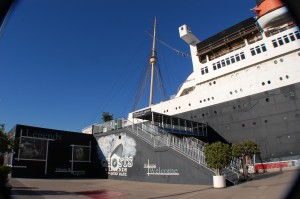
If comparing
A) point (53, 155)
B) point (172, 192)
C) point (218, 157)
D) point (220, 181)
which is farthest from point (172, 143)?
point (53, 155)

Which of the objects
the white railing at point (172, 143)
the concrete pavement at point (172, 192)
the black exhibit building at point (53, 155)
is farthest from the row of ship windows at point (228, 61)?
the black exhibit building at point (53, 155)

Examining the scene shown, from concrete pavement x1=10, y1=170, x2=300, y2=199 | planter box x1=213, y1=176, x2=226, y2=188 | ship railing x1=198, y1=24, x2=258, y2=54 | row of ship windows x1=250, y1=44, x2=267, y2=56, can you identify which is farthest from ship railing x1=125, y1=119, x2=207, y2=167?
ship railing x1=198, y1=24, x2=258, y2=54

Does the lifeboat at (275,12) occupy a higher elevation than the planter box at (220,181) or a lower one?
higher

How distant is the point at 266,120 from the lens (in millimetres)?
21562

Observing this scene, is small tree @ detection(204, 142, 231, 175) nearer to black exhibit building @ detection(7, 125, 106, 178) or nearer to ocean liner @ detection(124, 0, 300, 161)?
ocean liner @ detection(124, 0, 300, 161)

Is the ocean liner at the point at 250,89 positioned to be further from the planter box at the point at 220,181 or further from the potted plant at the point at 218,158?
the planter box at the point at 220,181

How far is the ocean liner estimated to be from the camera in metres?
20.4

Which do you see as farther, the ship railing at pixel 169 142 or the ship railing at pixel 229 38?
the ship railing at pixel 229 38

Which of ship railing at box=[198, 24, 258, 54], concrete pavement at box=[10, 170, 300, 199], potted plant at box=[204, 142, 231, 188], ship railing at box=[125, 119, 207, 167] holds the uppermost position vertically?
ship railing at box=[198, 24, 258, 54]

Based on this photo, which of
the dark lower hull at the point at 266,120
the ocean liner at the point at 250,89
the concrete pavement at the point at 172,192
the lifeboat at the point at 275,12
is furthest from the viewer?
the ocean liner at the point at 250,89

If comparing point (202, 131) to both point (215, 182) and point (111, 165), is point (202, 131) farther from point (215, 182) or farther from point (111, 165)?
point (215, 182)

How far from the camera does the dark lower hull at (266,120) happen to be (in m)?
19.8

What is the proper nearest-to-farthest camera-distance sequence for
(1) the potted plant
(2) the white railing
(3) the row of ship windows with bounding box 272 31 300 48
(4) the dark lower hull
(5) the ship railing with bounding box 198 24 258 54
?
1. (1) the potted plant
2. (2) the white railing
3. (4) the dark lower hull
4. (3) the row of ship windows with bounding box 272 31 300 48
5. (5) the ship railing with bounding box 198 24 258 54

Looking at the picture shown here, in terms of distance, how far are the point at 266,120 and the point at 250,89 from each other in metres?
3.62
